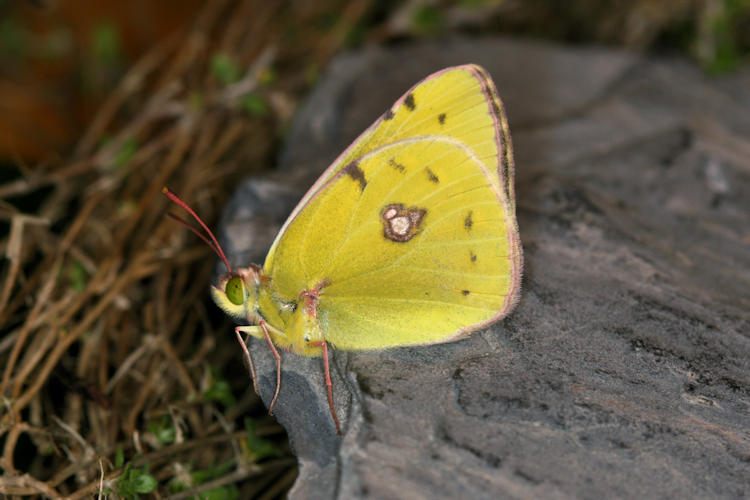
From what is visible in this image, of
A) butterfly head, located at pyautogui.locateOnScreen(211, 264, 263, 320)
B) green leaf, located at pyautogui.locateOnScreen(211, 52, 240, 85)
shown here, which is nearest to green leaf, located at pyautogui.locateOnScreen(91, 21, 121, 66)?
green leaf, located at pyautogui.locateOnScreen(211, 52, 240, 85)

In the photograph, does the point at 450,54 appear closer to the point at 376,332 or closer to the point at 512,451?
the point at 376,332

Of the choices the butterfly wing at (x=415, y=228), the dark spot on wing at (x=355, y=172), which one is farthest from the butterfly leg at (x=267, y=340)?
the dark spot on wing at (x=355, y=172)

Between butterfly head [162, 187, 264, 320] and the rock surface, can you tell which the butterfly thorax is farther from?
the rock surface

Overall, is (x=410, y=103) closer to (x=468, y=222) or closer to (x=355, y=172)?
(x=355, y=172)

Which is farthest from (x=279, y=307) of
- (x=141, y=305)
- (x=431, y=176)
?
(x=141, y=305)

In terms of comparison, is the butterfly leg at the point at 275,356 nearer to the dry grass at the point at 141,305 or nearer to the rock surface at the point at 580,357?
the rock surface at the point at 580,357

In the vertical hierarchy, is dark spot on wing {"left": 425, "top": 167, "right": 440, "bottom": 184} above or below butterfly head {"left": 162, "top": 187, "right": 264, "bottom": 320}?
above
